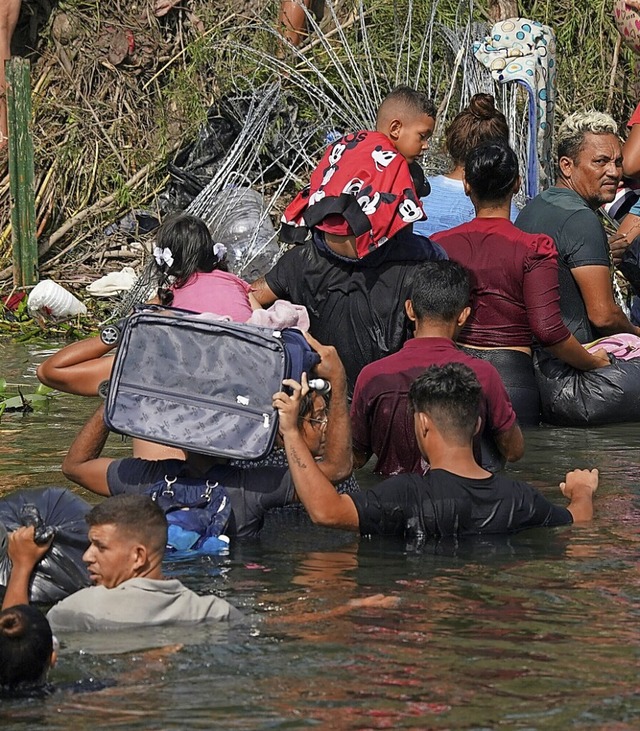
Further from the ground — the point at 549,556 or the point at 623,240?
the point at 623,240

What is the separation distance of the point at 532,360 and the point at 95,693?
4042 millimetres

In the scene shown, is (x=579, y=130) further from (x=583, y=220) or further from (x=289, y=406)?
(x=289, y=406)

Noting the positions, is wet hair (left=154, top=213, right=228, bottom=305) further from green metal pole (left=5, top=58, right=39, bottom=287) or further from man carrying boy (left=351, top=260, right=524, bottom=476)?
green metal pole (left=5, top=58, right=39, bottom=287)

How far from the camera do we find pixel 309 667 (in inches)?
169

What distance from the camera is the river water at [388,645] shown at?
3955 mm

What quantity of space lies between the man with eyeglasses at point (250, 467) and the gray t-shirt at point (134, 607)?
0.99 meters

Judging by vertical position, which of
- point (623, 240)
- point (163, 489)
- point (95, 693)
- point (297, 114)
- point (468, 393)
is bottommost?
point (95, 693)

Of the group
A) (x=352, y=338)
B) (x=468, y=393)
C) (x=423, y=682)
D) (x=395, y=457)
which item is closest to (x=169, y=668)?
(x=423, y=682)

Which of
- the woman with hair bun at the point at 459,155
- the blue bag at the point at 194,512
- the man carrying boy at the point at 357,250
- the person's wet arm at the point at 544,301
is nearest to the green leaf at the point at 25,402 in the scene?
the man carrying boy at the point at 357,250

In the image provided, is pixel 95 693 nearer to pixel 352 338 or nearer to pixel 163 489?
pixel 163 489

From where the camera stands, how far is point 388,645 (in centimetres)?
449

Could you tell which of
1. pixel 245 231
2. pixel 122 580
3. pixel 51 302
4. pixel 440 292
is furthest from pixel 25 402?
pixel 122 580

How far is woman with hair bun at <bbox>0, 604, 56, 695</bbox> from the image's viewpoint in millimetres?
4027

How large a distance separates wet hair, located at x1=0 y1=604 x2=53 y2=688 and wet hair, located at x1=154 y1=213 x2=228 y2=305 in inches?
93.9
